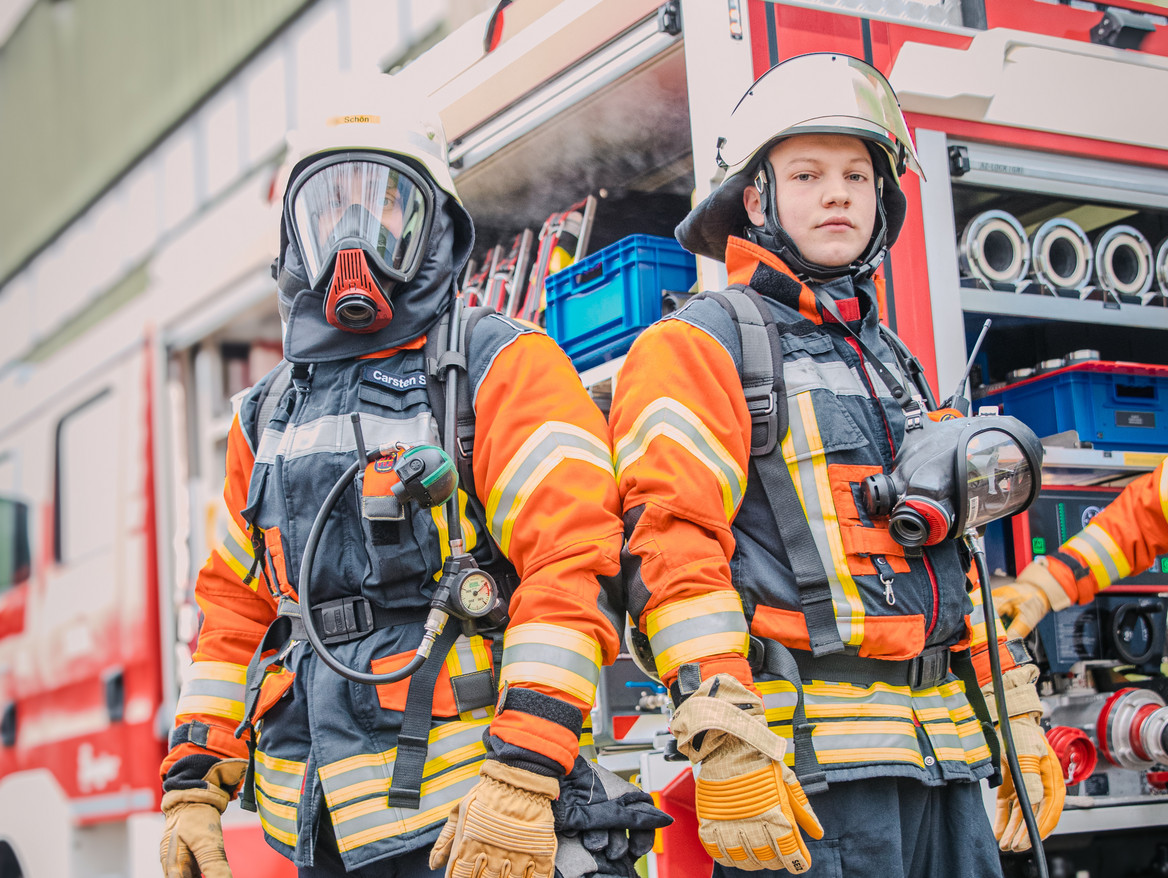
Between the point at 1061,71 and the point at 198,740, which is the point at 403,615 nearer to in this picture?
the point at 198,740

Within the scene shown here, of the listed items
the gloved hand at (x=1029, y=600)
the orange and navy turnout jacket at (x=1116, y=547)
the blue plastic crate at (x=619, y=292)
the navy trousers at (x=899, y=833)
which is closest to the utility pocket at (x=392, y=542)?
the navy trousers at (x=899, y=833)

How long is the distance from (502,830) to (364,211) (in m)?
1.07

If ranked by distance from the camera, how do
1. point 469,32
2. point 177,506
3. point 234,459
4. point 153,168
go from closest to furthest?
point 234,459, point 469,32, point 177,506, point 153,168

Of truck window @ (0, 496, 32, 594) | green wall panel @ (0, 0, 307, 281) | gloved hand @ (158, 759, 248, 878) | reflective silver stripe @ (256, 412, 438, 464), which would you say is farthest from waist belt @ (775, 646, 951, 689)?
green wall panel @ (0, 0, 307, 281)

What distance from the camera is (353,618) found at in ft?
6.10

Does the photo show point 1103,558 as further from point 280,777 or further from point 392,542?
point 280,777

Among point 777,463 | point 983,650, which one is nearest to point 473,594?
point 777,463

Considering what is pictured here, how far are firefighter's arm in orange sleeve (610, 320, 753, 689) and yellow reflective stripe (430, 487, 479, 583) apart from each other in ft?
0.83

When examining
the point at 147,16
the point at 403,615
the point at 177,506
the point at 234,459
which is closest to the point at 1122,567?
the point at 403,615

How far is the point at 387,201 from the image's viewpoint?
2096 mm

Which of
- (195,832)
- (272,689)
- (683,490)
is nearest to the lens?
(683,490)

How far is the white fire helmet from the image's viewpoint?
2.21m

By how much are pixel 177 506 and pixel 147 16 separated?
23.1ft

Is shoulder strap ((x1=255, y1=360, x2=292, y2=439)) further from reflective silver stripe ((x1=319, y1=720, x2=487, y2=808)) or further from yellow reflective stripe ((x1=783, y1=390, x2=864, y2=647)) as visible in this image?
yellow reflective stripe ((x1=783, y1=390, x2=864, y2=647))
